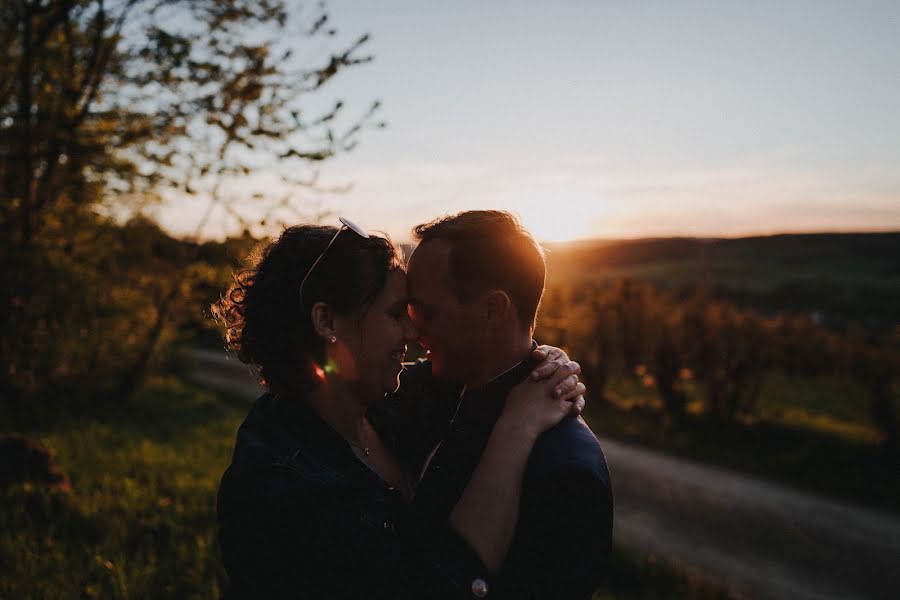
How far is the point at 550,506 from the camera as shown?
1764 millimetres

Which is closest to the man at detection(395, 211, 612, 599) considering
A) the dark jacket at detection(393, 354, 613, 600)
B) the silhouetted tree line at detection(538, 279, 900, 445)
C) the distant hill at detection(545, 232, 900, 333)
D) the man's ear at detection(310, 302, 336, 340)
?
the dark jacket at detection(393, 354, 613, 600)

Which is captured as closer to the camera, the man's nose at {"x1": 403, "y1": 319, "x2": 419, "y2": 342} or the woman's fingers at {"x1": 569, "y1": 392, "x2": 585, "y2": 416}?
the woman's fingers at {"x1": 569, "y1": 392, "x2": 585, "y2": 416}

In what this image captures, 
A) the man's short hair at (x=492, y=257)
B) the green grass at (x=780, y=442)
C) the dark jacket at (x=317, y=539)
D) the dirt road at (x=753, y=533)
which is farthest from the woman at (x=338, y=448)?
the green grass at (x=780, y=442)

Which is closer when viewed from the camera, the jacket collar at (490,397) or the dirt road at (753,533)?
the jacket collar at (490,397)

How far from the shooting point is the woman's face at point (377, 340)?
7.73 feet

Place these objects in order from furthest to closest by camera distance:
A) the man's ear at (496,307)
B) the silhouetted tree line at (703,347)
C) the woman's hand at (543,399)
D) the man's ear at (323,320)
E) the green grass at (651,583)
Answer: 1. the silhouetted tree line at (703,347)
2. the green grass at (651,583)
3. the man's ear at (323,320)
4. the man's ear at (496,307)
5. the woman's hand at (543,399)

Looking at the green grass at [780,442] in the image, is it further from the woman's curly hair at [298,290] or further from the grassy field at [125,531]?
the woman's curly hair at [298,290]

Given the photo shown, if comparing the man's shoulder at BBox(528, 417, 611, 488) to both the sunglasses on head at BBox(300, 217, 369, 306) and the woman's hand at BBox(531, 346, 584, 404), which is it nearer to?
the woman's hand at BBox(531, 346, 584, 404)

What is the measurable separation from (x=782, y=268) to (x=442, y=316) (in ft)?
216

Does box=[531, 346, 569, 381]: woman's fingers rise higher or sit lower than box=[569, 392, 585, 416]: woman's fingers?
higher

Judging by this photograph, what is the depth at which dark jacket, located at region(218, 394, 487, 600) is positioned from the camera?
1791 millimetres

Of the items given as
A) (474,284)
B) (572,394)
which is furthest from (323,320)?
(572,394)

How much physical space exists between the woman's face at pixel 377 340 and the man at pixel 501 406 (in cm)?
7

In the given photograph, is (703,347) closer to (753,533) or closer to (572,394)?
(753,533)
